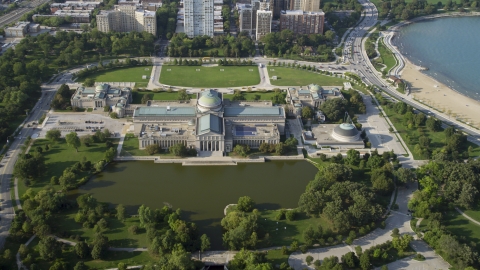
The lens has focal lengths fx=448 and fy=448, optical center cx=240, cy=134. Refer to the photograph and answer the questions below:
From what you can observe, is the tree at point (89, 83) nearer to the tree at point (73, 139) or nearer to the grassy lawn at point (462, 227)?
the tree at point (73, 139)

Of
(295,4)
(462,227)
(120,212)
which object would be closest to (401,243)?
(462,227)

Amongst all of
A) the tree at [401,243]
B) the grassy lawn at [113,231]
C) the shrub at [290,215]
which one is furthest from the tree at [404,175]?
the grassy lawn at [113,231]

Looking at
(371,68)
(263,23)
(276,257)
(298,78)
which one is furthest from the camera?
(263,23)

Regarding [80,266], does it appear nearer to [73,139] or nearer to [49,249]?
[49,249]

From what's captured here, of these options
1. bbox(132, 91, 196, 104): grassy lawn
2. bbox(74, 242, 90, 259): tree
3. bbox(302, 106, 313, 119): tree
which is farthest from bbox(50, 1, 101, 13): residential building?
bbox(74, 242, 90, 259): tree

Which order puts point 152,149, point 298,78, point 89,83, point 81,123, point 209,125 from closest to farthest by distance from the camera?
point 152,149, point 209,125, point 81,123, point 89,83, point 298,78

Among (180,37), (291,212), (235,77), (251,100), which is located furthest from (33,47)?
A: (291,212)
